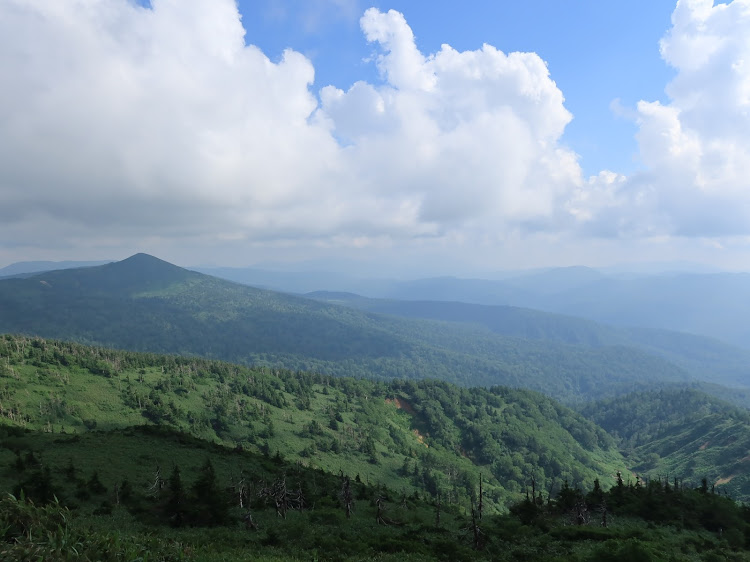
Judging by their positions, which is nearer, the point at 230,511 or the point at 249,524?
the point at 249,524

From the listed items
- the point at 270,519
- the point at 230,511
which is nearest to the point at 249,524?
the point at 270,519

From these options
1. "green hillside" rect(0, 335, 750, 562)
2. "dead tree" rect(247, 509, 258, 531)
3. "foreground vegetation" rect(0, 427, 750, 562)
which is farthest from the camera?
"dead tree" rect(247, 509, 258, 531)

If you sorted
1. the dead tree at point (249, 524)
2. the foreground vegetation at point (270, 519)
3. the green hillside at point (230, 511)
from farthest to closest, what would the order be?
the dead tree at point (249, 524), the green hillside at point (230, 511), the foreground vegetation at point (270, 519)

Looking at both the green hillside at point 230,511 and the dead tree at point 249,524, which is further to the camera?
the dead tree at point 249,524

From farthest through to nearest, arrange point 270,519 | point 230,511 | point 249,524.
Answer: point 230,511, point 270,519, point 249,524

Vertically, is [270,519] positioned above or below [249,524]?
below

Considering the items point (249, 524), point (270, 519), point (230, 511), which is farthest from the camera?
point (230, 511)

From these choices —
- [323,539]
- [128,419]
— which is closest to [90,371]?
[128,419]

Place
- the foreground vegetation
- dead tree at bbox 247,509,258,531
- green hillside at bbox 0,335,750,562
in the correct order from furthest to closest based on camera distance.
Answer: dead tree at bbox 247,509,258,531
green hillside at bbox 0,335,750,562
the foreground vegetation

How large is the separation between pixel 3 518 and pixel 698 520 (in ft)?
319

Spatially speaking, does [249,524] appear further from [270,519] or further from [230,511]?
[230,511]

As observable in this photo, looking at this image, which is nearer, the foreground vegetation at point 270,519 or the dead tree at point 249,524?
the foreground vegetation at point 270,519

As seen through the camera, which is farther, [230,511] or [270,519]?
[230,511]

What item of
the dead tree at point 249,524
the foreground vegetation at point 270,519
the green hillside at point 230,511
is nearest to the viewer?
the foreground vegetation at point 270,519
